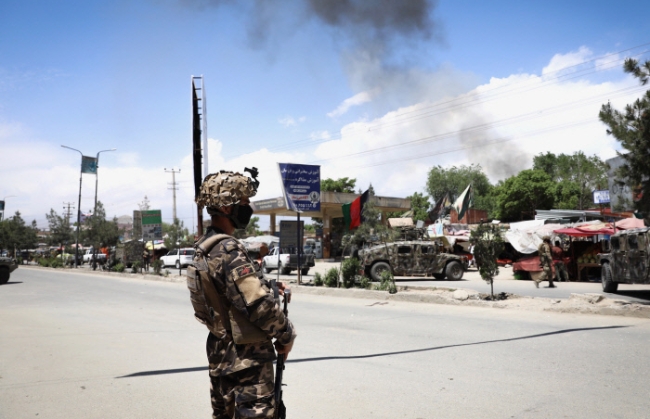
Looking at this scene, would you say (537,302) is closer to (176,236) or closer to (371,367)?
(371,367)

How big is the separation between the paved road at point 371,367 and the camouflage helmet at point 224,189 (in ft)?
8.11

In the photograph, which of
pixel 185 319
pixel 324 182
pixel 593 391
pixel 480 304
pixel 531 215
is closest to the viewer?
pixel 593 391

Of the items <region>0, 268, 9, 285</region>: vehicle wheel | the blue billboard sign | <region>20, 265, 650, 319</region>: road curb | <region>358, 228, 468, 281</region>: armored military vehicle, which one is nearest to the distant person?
<region>358, 228, 468, 281</region>: armored military vehicle

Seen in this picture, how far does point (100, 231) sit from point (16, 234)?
87.7 ft

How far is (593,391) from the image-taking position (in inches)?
205

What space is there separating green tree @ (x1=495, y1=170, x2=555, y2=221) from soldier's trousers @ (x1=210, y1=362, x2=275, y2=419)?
51985 millimetres

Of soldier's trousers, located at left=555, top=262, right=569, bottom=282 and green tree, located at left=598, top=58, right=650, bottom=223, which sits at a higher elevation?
green tree, located at left=598, top=58, right=650, bottom=223

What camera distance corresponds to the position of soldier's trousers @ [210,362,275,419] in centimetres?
257

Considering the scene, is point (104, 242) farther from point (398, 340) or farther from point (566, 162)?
point (566, 162)

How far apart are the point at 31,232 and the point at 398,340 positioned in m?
66.1

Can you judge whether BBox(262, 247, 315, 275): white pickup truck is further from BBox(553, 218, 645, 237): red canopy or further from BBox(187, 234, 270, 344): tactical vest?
BBox(187, 234, 270, 344): tactical vest

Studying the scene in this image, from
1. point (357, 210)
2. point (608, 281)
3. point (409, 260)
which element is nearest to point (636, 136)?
point (608, 281)

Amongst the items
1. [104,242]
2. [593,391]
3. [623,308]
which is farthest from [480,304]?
[104,242]

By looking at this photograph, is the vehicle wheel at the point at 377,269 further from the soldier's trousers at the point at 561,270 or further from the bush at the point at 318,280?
the soldier's trousers at the point at 561,270
